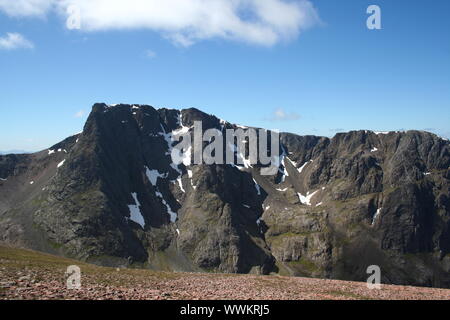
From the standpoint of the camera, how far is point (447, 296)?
41531 millimetres

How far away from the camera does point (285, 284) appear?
45.8 metres
